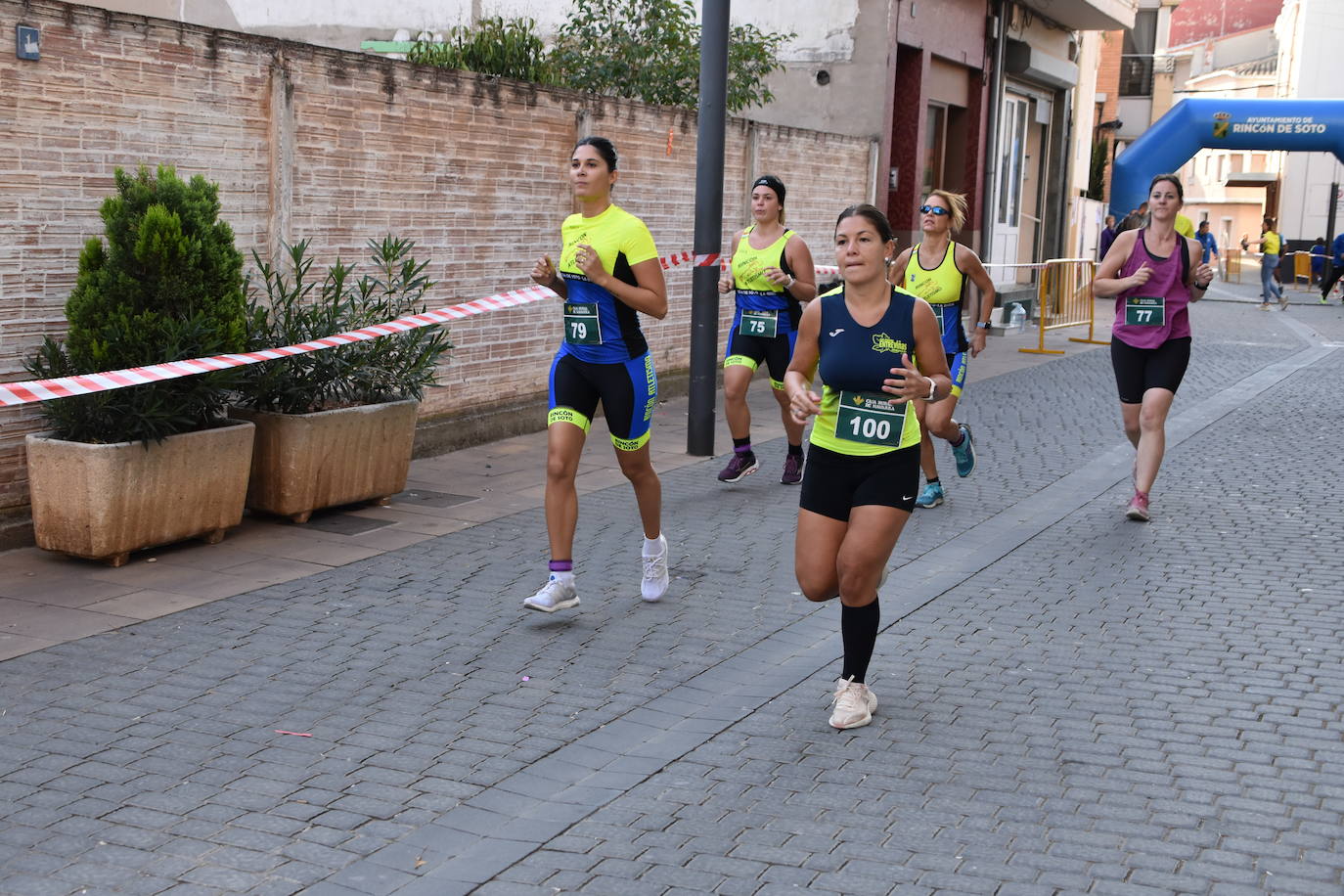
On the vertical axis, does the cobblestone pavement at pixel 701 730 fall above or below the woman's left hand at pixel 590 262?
below

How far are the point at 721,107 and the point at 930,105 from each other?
41.0ft

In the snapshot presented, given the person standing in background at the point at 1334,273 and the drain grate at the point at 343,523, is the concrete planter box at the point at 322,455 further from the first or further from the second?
the person standing in background at the point at 1334,273

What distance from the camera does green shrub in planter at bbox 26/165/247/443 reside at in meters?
6.88

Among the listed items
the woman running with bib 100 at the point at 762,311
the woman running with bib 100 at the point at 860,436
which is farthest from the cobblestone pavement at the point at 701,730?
the woman running with bib 100 at the point at 762,311

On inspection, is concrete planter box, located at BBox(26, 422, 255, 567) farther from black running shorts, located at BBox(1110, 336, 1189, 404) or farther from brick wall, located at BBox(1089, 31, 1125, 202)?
brick wall, located at BBox(1089, 31, 1125, 202)

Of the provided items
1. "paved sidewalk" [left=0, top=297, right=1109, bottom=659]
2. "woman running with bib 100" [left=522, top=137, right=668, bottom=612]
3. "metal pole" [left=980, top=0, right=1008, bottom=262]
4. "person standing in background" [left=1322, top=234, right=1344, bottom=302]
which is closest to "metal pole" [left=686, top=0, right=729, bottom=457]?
"paved sidewalk" [left=0, top=297, right=1109, bottom=659]

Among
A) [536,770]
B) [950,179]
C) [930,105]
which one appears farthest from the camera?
[950,179]

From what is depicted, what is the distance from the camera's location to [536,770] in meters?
4.66

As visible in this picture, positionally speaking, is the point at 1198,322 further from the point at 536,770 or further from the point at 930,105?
the point at 536,770

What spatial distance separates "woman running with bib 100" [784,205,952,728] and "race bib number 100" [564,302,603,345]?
143cm

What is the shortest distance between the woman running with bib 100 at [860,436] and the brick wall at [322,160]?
4160 mm

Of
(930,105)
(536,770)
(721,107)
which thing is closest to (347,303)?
(721,107)

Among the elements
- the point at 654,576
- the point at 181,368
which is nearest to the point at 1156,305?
the point at 654,576

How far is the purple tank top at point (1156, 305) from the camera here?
861 centimetres
